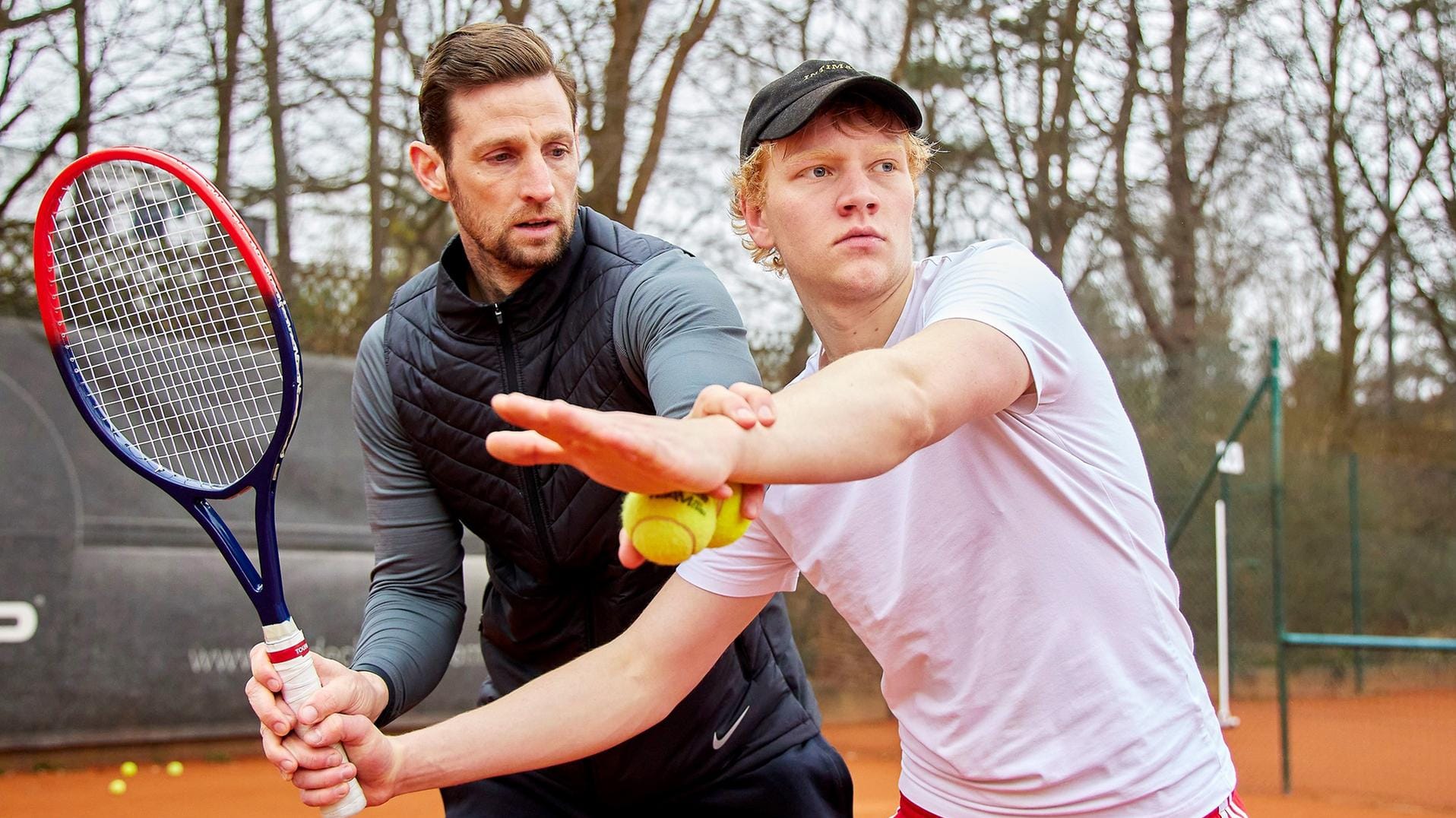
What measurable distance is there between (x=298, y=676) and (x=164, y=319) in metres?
1.45

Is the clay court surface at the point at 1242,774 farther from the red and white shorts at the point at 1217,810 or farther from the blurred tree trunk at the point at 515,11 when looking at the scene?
the blurred tree trunk at the point at 515,11

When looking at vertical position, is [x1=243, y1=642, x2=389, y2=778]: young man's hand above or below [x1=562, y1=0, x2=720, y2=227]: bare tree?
below

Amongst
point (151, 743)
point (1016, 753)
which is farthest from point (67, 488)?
point (1016, 753)

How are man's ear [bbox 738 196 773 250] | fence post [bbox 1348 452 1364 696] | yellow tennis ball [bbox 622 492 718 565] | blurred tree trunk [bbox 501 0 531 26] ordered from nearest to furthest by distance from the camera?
yellow tennis ball [bbox 622 492 718 565] → man's ear [bbox 738 196 773 250] → blurred tree trunk [bbox 501 0 531 26] → fence post [bbox 1348 452 1364 696]

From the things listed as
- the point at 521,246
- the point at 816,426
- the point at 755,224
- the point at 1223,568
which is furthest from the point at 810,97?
the point at 1223,568

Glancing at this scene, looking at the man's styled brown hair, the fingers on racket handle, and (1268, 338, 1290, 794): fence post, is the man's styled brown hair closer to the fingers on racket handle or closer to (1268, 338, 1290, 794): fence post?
the fingers on racket handle

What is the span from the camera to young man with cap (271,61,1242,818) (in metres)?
1.97

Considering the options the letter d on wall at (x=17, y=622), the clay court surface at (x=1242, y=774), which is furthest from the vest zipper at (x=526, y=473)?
the letter d on wall at (x=17, y=622)

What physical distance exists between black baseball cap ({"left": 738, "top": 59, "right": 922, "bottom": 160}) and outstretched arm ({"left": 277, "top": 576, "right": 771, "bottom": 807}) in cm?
75

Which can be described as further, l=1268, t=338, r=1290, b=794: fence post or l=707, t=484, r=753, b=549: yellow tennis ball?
l=1268, t=338, r=1290, b=794: fence post

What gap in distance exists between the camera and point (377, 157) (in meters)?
9.54

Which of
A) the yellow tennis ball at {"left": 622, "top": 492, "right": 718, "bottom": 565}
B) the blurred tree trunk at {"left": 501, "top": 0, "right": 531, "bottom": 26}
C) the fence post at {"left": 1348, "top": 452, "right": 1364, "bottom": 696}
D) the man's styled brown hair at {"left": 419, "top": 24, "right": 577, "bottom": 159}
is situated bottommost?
the fence post at {"left": 1348, "top": 452, "right": 1364, "bottom": 696}

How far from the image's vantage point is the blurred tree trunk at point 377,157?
9.30 meters

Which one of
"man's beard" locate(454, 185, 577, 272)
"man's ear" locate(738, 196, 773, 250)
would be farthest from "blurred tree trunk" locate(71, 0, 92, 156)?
"man's ear" locate(738, 196, 773, 250)
